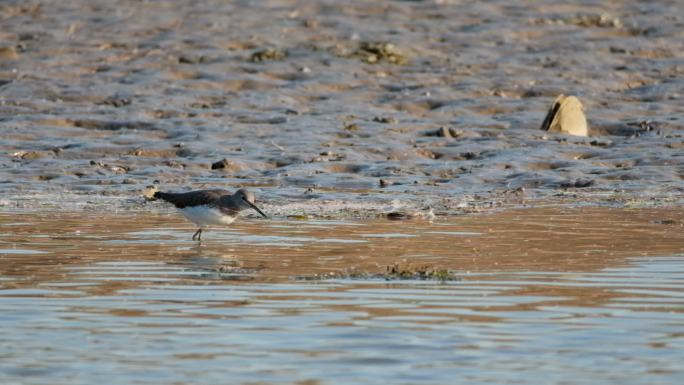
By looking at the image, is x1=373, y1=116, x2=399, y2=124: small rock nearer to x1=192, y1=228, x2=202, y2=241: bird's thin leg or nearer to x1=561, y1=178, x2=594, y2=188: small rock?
x1=561, y1=178, x2=594, y2=188: small rock

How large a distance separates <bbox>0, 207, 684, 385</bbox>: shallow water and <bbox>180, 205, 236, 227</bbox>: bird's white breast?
198 millimetres

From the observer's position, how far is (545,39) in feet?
80.6

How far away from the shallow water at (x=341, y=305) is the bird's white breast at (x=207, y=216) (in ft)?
0.65

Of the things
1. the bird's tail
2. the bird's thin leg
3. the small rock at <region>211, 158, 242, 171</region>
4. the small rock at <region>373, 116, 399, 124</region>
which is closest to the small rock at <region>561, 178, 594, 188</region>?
the small rock at <region>373, 116, 399, 124</region>

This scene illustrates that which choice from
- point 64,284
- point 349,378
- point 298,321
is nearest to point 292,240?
point 64,284

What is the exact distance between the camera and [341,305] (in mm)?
9203

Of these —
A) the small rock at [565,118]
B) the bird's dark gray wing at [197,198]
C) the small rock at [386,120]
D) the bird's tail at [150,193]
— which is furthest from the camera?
the small rock at [386,120]

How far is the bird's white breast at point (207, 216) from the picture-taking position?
13.2 m

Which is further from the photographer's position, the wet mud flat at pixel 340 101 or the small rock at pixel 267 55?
the small rock at pixel 267 55

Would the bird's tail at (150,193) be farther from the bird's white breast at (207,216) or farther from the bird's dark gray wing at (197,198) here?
the bird's white breast at (207,216)

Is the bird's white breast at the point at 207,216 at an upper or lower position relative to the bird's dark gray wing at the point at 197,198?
lower

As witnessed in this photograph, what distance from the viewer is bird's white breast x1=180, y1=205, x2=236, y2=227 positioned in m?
13.2

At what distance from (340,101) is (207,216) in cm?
836

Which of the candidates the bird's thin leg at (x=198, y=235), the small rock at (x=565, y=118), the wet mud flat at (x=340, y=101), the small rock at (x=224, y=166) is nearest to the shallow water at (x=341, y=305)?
the bird's thin leg at (x=198, y=235)
